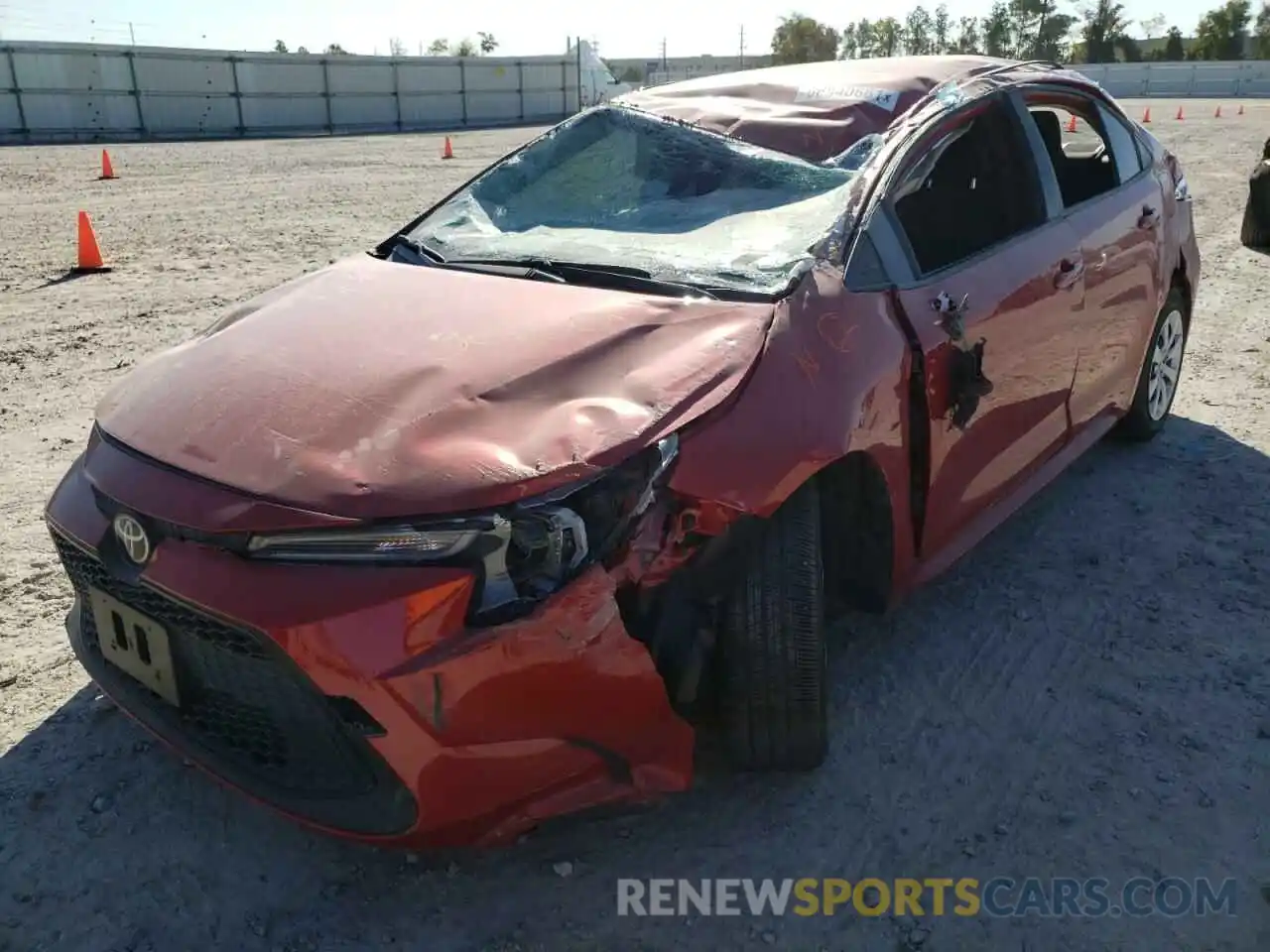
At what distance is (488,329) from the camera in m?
2.41

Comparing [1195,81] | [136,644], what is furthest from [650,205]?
[1195,81]

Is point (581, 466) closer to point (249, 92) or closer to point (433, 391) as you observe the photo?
point (433, 391)

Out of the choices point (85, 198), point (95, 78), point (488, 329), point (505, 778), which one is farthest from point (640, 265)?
point (95, 78)

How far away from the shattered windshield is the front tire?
214 centimetres

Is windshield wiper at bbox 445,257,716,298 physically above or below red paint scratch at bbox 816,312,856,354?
above

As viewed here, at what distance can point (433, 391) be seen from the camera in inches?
84.7

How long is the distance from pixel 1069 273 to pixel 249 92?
28592mm

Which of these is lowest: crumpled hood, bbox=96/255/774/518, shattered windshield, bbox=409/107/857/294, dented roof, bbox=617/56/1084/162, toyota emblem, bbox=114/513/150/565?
toyota emblem, bbox=114/513/150/565

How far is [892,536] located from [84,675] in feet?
7.44

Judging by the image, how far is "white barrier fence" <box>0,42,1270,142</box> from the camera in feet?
78.0

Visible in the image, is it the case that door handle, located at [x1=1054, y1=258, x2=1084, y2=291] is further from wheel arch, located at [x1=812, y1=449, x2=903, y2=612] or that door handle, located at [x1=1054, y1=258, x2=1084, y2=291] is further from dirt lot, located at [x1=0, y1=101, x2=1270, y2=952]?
wheel arch, located at [x1=812, y1=449, x2=903, y2=612]

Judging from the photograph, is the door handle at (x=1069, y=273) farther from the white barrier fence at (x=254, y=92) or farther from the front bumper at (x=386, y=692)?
the white barrier fence at (x=254, y=92)

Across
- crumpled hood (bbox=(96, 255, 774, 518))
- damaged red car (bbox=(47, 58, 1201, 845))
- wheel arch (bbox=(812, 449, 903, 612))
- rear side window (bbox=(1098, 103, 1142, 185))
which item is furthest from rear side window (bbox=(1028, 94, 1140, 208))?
crumpled hood (bbox=(96, 255, 774, 518))

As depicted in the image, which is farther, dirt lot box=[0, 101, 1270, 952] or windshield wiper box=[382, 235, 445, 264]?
windshield wiper box=[382, 235, 445, 264]
